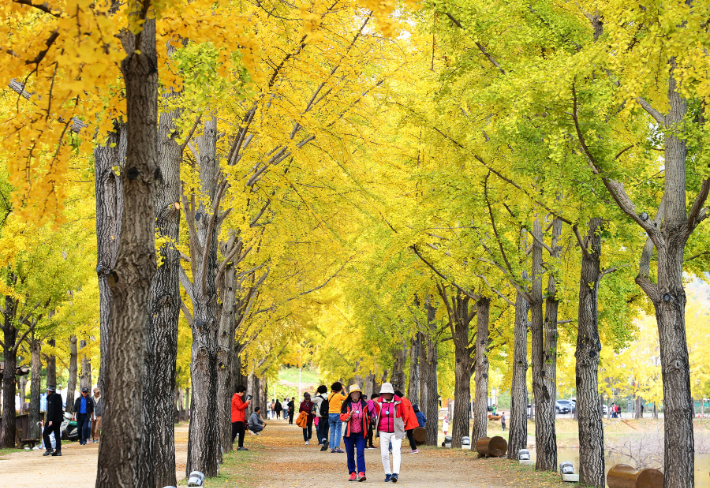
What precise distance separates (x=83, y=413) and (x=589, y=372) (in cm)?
1605

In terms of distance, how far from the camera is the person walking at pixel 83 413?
2161 cm

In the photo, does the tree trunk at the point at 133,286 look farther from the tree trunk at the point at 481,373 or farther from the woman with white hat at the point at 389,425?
the tree trunk at the point at 481,373

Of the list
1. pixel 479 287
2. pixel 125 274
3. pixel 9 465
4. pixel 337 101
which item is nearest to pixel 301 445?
pixel 479 287

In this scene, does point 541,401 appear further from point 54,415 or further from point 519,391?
point 54,415

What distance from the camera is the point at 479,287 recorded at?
2041 cm

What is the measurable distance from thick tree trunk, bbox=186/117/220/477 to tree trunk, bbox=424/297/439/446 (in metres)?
12.4

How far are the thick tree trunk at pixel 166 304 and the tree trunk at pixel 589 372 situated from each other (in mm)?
6743

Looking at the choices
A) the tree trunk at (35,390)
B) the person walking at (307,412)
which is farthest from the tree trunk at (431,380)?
the tree trunk at (35,390)

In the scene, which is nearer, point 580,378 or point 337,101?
point 337,101

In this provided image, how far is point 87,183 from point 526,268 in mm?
9649

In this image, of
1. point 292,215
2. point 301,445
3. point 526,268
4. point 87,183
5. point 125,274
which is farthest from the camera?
point 301,445

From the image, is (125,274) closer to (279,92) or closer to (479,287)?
(279,92)

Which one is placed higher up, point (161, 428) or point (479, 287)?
point (479, 287)

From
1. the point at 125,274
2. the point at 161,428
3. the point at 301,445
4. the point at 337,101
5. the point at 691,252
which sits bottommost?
the point at 301,445
